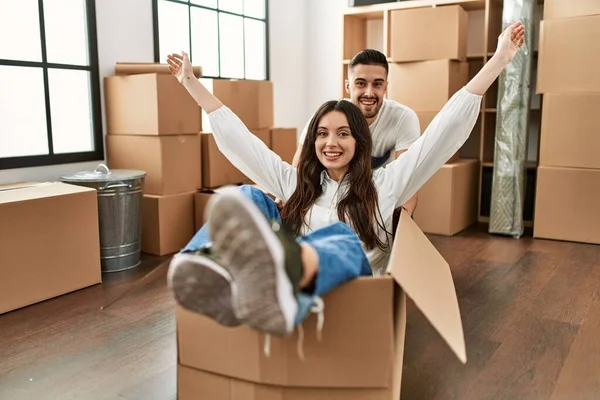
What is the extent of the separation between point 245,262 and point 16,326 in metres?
1.78

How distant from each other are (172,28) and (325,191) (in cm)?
266

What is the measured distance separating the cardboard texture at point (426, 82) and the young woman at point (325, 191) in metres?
2.34

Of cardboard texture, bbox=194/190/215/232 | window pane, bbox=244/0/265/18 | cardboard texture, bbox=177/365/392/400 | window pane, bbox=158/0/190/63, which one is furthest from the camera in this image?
window pane, bbox=244/0/265/18

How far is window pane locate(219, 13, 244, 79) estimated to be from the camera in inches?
178

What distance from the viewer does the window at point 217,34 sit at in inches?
156

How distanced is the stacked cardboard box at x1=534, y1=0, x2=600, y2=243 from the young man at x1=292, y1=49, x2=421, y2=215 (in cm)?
169

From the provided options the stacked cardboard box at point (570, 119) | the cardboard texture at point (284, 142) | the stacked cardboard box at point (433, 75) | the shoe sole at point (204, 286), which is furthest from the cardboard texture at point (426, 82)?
the shoe sole at point (204, 286)

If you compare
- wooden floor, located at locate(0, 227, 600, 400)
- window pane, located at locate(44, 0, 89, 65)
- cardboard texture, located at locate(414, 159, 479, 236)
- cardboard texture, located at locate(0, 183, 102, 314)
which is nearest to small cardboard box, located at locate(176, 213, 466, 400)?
wooden floor, located at locate(0, 227, 600, 400)

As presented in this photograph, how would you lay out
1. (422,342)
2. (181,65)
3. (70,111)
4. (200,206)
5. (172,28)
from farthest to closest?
(172,28) → (200,206) → (70,111) → (422,342) → (181,65)

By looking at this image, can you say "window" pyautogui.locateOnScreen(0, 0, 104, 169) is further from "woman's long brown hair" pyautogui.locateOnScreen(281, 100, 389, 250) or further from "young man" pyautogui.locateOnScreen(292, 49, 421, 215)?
"woman's long brown hair" pyautogui.locateOnScreen(281, 100, 389, 250)

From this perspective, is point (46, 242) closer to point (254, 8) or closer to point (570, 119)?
point (254, 8)

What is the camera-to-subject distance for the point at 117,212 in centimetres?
310

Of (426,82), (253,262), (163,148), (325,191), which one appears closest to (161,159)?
(163,148)

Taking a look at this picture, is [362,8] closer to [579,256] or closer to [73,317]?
[579,256]
